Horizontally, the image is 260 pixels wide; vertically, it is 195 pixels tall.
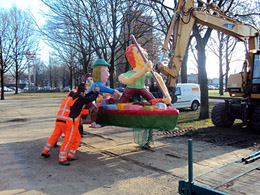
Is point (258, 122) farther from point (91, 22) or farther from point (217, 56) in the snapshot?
point (217, 56)

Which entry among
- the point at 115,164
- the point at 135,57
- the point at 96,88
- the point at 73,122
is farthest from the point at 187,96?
the point at 73,122

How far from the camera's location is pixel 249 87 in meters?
9.35

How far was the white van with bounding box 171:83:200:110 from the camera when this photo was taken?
53.3 feet

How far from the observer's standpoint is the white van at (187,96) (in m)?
16.2

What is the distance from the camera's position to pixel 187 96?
54.6 ft

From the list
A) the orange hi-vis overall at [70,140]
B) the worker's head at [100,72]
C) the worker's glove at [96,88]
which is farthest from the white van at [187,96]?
the orange hi-vis overall at [70,140]

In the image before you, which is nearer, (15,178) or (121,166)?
(15,178)

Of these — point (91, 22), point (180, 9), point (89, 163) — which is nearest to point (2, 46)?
point (91, 22)

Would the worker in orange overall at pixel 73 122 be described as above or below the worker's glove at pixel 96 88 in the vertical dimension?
below

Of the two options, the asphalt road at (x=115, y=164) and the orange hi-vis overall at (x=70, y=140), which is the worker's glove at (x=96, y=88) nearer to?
the orange hi-vis overall at (x=70, y=140)

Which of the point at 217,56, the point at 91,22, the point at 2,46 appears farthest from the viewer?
the point at 217,56

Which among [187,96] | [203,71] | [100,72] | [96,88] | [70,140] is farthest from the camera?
[187,96]

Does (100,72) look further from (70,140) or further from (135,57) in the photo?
(70,140)

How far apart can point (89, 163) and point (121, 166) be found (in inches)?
31.1
